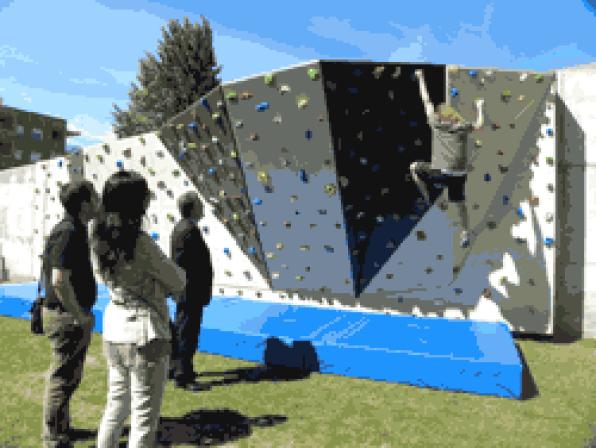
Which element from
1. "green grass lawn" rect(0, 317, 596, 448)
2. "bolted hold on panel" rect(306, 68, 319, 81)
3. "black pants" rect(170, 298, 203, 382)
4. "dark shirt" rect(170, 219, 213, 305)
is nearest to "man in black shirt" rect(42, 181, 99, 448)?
"green grass lawn" rect(0, 317, 596, 448)

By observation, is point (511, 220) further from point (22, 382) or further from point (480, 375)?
point (22, 382)

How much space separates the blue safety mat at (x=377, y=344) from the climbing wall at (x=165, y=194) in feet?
5.23

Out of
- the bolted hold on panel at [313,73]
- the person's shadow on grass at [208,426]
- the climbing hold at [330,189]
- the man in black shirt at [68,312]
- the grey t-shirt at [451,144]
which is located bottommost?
the person's shadow on grass at [208,426]

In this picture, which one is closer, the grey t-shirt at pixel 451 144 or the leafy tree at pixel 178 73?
the grey t-shirt at pixel 451 144

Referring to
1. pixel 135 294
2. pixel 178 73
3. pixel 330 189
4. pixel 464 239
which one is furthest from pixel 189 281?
pixel 178 73

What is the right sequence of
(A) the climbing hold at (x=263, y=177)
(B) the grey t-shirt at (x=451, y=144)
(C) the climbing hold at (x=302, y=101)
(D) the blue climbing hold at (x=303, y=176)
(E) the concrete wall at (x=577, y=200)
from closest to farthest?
(B) the grey t-shirt at (x=451, y=144)
(E) the concrete wall at (x=577, y=200)
(C) the climbing hold at (x=302, y=101)
(D) the blue climbing hold at (x=303, y=176)
(A) the climbing hold at (x=263, y=177)

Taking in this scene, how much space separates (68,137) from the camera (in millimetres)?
37219

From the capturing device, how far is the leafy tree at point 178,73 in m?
22.1

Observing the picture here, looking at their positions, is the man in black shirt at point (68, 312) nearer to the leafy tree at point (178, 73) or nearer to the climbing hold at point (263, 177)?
the climbing hold at point (263, 177)

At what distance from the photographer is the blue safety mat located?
4156 millimetres

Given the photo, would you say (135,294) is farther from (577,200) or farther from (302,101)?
(577,200)

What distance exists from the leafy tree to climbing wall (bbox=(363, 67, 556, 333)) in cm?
1786

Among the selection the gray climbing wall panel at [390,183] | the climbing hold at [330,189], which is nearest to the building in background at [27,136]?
the gray climbing wall panel at [390,183]

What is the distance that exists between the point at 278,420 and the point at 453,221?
383 cm
